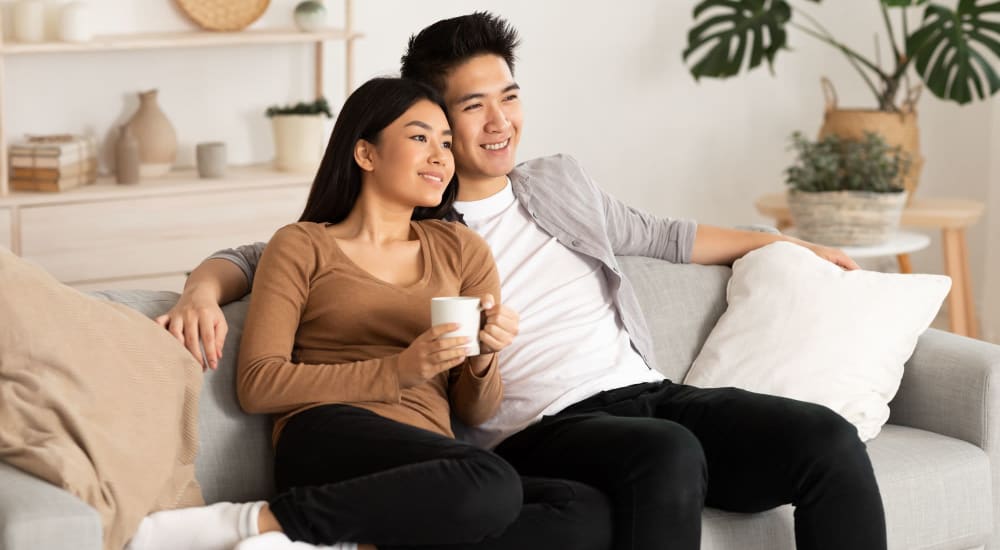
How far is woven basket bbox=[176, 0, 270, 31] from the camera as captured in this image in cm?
420

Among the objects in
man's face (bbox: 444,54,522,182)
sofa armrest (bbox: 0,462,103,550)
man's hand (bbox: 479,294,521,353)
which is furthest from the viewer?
man's face (bbox: 444,54,522,182)

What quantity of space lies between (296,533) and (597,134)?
3.19m

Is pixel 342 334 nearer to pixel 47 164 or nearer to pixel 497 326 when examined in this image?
pixel 497 326

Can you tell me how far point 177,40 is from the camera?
4062 mm

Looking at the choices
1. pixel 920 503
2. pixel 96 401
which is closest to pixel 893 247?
pixel 920 503

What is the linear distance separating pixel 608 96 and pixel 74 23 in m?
1.87

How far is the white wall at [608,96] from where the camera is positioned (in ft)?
13.8

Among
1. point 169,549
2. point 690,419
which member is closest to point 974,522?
point 690,419

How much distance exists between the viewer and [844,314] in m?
2.58

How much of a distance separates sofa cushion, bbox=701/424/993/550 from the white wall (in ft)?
8.25

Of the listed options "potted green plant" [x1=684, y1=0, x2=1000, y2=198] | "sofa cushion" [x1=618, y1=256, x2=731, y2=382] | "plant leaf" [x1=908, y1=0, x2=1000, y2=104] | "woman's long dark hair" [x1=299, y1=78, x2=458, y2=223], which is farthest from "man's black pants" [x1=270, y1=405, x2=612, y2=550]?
"plant leaf" [x1=908, y1=0, x2=1000, y2=104]

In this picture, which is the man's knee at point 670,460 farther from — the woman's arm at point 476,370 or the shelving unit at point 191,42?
the shelving unit at point 191,42

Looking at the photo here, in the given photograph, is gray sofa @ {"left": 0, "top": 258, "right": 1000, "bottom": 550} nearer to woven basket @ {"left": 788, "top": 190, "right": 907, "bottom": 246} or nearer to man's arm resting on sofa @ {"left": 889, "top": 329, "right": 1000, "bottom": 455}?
man's arm resting on sofa @ {"left": 889, "top": 329, "right": 1000, "bottom": 455}

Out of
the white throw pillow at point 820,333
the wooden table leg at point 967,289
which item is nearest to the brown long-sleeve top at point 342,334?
the white throw pillow at point 820,333
